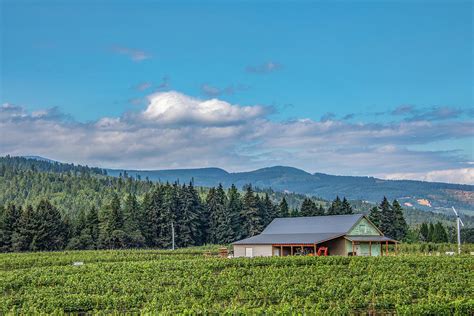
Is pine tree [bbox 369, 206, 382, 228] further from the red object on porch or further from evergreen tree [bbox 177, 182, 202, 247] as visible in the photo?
the red object on porch

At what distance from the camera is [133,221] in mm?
85812

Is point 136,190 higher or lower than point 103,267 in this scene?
higher

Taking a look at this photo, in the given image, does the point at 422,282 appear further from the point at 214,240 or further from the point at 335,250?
the point at 214,240

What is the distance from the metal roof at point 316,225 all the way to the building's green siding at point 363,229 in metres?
0.54

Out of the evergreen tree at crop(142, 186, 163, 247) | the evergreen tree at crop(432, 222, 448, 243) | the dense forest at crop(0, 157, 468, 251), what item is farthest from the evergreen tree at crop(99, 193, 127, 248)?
the evergreen tree at crop(432, 222, 448, 243)

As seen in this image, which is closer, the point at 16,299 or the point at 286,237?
the point at 16,299

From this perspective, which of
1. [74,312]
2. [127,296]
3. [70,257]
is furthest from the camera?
[70,257]

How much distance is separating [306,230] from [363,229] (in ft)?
20.1

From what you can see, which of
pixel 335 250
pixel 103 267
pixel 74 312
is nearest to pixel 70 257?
pixel 103 267

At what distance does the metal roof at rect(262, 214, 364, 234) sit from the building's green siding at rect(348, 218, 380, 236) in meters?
0.54

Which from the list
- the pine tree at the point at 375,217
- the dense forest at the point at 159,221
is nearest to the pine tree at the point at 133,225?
the dense forest at the point at 159,221

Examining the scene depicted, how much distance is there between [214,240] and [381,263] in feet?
164

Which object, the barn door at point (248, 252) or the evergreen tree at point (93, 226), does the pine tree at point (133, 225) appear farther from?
the barn door at point (248, 252)

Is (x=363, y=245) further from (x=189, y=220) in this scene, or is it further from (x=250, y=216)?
(x=189, y=220)
